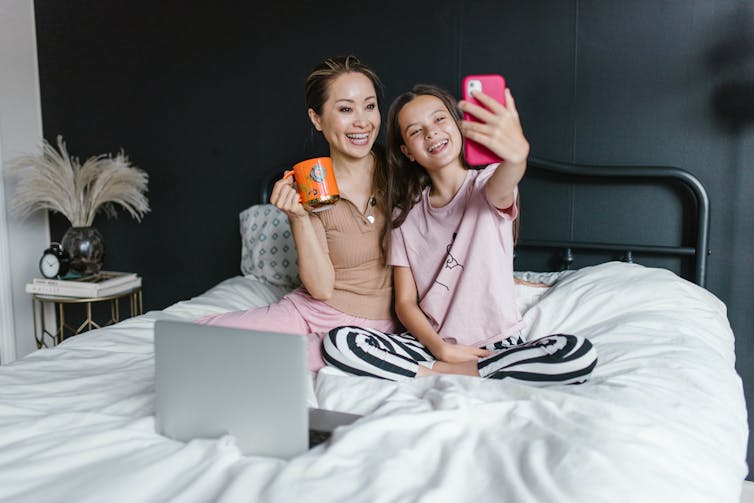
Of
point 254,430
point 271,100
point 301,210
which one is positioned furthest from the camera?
point 271,100

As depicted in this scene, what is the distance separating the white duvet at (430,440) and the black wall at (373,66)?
31.6 inches

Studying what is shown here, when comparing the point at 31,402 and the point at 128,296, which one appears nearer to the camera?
the point at 31,402

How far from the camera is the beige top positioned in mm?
1658

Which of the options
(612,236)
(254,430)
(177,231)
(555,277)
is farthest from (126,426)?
(177,231)

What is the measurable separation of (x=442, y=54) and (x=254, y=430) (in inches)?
67.6

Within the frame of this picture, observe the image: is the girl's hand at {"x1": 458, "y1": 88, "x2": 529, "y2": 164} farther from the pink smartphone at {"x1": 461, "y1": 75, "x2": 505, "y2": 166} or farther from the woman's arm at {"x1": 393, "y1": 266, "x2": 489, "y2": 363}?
the woman's arm at {"x1": 393, "y1": 266, "x2": 489, "y2": 363}

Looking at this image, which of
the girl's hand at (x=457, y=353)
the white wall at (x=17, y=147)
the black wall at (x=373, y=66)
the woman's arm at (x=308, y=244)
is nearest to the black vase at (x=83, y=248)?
the black wall at (x=373, y=66)

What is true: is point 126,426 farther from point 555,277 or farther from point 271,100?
point 271,100

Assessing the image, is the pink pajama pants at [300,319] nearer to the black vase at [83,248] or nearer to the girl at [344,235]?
the girl at [344,235]

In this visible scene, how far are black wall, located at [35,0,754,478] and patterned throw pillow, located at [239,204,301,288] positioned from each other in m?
0.35

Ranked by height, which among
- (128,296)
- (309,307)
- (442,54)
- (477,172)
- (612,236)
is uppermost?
(442,54)

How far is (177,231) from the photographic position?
2797mm

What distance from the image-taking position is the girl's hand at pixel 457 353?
4.67 feet

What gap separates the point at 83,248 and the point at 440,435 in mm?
2095
